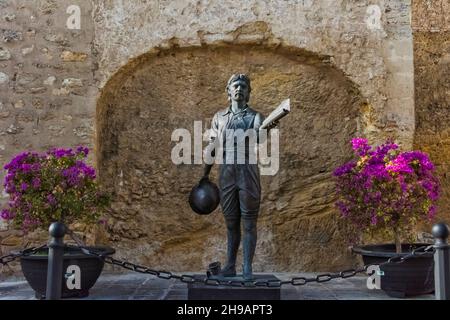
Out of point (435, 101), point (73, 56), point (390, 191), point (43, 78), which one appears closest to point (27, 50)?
point (43, 78)

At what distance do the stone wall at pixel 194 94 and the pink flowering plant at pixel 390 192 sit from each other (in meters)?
1.06

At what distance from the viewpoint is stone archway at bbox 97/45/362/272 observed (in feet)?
19.5

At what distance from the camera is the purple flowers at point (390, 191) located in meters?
4.53

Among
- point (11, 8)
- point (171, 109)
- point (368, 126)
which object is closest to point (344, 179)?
point (368, 126)

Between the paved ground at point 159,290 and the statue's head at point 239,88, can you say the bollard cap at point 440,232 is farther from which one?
the statue's head at point 239,88

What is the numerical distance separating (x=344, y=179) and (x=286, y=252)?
143 centimetres

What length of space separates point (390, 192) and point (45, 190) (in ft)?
9.69

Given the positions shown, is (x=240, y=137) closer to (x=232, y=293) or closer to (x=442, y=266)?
(x=232, y=293)

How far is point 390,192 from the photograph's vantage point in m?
4.57

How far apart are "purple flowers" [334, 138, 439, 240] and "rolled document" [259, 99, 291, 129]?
132 centimetres

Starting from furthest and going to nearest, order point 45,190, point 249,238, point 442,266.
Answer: point 45,190, point 249,238, point 442,266

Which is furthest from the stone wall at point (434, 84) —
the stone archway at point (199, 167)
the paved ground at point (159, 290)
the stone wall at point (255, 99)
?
the paved ground at point (159, 290)
